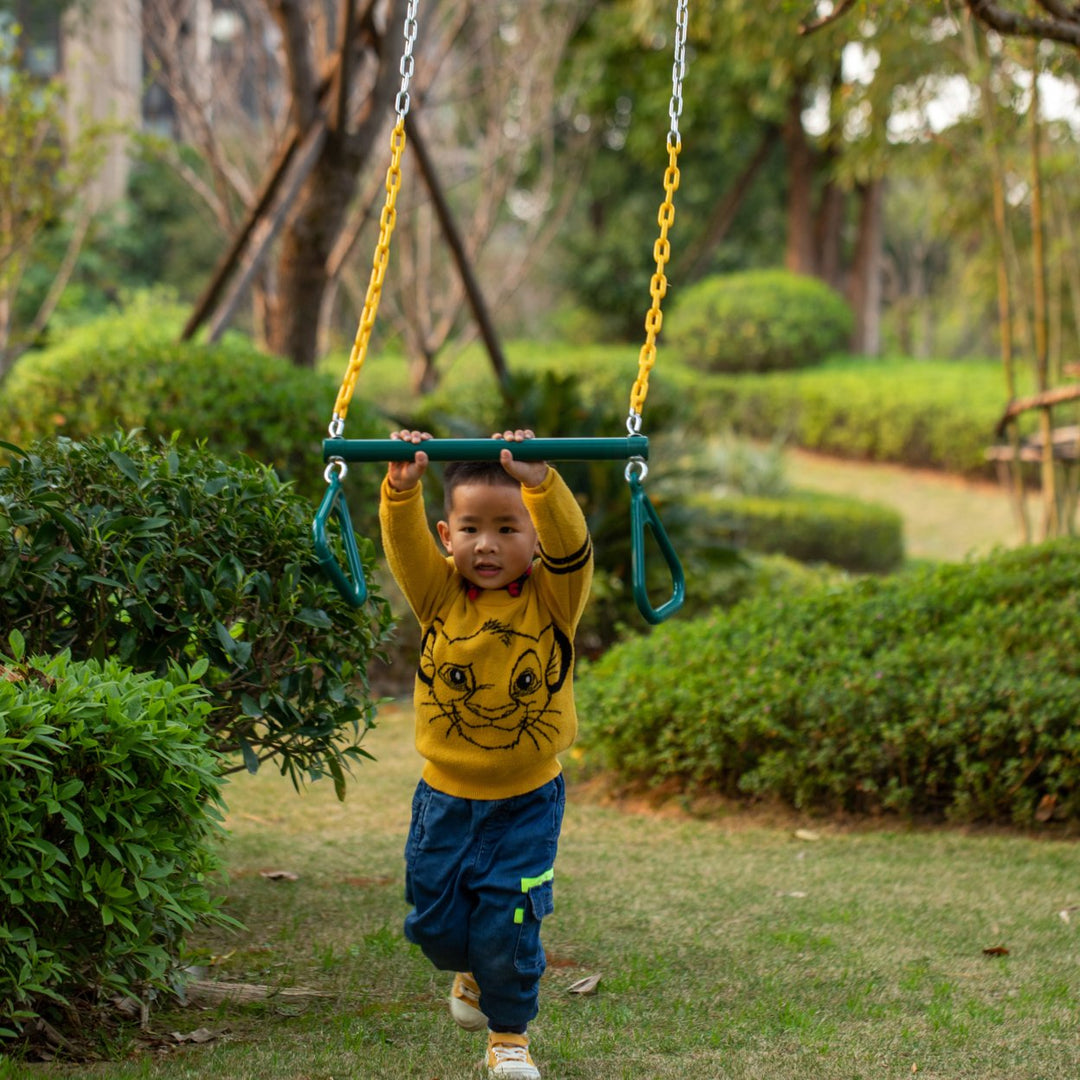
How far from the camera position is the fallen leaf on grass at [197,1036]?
3131mm

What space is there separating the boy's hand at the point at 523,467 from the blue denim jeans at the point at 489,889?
2.41ft

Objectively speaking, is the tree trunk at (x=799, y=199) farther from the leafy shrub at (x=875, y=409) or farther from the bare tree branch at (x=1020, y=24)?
the bare tree branch at (x=1020, y=24)

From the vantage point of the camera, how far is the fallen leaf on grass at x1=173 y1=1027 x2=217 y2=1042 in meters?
3.13

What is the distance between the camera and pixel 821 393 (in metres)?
18.9

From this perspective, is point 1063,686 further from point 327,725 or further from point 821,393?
point 821,393

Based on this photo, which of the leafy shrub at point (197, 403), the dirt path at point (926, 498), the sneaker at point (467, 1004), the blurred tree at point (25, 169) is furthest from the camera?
the dirt path at point (926, 498)

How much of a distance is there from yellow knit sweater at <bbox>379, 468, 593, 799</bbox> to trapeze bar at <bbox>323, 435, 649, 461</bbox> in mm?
165

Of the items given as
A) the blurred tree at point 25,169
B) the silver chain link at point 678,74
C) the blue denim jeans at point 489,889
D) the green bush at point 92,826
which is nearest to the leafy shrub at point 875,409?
Answer: the blurred tree at point 25,169

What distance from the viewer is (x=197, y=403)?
7438mm

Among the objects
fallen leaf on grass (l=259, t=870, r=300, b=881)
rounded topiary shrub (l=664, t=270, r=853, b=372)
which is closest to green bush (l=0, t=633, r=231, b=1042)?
fallen leaf on grass (l=259, t=870, r=300, b=881)

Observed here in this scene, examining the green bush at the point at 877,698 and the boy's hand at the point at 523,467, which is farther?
the green bush at the point at 877,698

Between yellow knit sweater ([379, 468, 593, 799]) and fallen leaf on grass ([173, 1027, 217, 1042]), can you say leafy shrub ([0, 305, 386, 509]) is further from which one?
fallen leaf on grass ([173, 1027, 217, 1042])

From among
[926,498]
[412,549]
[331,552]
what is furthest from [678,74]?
[926,498]

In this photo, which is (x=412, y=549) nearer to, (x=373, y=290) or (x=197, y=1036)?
(x=373, y=290)
